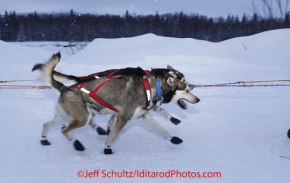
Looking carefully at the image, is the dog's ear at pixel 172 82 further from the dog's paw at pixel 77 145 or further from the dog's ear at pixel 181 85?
the dog's paw at pixel 77 145

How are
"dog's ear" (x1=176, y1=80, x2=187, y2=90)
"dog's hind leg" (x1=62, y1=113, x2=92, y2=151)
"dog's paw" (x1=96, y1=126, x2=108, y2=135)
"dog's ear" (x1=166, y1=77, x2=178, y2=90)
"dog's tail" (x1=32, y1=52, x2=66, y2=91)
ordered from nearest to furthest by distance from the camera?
"dog's hind leg" (x1=62, y1=113, x2=92, y2=151)
"dog's tail" (x1=32, y1=52, x2=66, y2=91)
"dog's ear" (x1=166, y1=77, x2=178, y2=90)
"dog's ear" (x1=176, y1=80, x2=187, y2=90)
"dog's paw" (x1=96, y1=126, x2=108, y2=135)

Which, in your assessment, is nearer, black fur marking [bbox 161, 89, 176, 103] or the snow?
the snow

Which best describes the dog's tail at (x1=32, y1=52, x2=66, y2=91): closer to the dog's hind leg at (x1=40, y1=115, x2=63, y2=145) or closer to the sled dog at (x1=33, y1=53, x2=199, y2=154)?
the sled dog at (x1=33, y1=53, x2=199, y2=154)

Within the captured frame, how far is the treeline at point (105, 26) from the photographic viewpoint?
174 feet

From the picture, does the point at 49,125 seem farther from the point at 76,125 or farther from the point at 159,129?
the point at 159,129

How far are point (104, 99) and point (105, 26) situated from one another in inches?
2277

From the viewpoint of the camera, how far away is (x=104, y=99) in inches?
156

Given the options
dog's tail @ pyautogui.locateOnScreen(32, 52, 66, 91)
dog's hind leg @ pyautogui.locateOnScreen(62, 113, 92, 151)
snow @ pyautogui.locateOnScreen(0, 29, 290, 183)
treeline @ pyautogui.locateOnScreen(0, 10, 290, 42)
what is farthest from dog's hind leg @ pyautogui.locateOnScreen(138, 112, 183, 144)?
treeline @ pyautogui.locateOnScreen(0, 10, 290, 42)

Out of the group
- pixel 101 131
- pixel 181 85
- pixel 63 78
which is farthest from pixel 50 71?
pixel 181 85

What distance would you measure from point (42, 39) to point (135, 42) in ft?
154

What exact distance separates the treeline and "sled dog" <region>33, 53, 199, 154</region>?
1817 inches

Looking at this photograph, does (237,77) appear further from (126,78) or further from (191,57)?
(126,78)

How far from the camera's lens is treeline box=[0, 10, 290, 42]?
5297 cm

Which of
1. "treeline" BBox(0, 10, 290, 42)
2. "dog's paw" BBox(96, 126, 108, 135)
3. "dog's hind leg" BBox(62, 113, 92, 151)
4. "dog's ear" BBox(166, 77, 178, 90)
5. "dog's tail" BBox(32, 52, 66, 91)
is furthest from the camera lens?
"treeline" BBox(0, 10, 290, 42)
